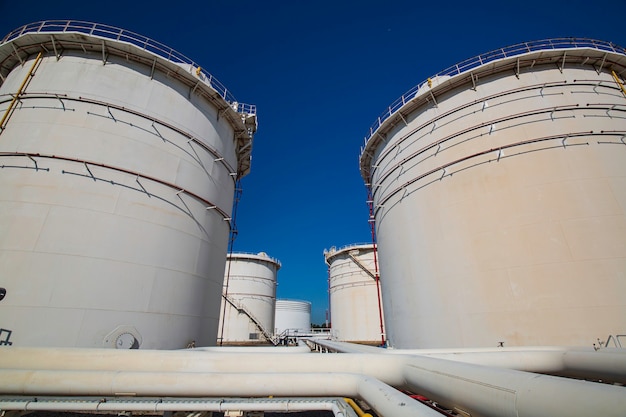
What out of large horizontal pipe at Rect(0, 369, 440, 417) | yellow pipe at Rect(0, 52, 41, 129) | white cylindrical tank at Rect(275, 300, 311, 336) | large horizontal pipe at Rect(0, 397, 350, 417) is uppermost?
yellow pipe at Rect(0, 52, 41, 129)

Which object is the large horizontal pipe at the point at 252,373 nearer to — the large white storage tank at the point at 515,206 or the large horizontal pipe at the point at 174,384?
the large horizontal pipe at the point at 174,384

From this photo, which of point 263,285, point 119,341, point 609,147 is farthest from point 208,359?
point 263,285

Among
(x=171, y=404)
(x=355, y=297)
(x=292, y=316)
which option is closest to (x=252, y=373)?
(x=171, y=404)

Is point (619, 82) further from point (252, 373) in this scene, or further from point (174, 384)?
point (174, 384)

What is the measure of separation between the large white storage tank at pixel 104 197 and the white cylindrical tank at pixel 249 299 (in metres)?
14.7

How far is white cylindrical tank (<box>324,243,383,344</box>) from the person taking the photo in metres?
23.6

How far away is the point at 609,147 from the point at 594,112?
4.39 feet

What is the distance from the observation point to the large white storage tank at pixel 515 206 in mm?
7512

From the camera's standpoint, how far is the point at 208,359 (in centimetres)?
440

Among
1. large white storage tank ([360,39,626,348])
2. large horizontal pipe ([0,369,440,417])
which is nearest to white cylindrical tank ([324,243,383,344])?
large white storage tank ([360,39,626,348])

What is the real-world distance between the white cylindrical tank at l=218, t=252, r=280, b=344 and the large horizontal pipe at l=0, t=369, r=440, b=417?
1991cm

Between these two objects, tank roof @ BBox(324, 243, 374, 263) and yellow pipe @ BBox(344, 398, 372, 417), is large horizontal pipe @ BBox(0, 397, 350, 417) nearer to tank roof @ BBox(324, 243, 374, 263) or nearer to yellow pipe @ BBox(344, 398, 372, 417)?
yellow pipe @ BBox(344, 398, 372, 417)

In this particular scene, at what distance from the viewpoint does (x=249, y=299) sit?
26.3 meters

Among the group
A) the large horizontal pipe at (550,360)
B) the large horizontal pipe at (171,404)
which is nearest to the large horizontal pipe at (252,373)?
the large horizontal pipe at (171,404)
